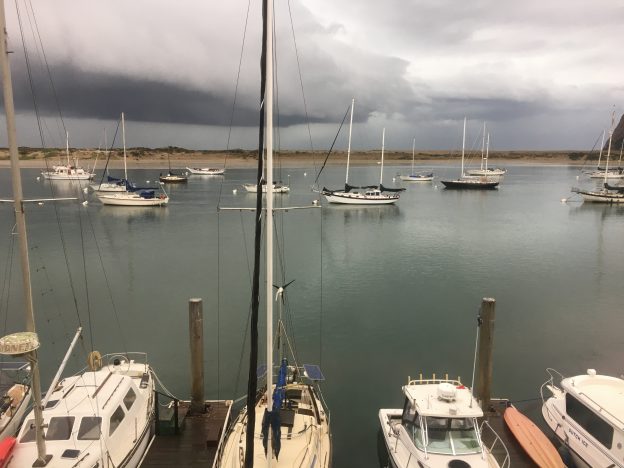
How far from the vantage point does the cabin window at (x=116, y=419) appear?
12.7 meters

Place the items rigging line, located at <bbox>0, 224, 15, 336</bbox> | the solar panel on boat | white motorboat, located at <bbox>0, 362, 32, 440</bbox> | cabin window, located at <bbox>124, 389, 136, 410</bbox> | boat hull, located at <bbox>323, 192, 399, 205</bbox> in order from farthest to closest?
boat hull, located at <bbox>323, 192, 399, 205</bbox>
rigging line, located at <bbox>0, 224, 15, 336</bbox>
the solar panel on boat
white motorboat, located at <bbox>0, 362, 32, 440</bbox>
cabin window, located at <bbox>124, 389, 136, 410</bbox>

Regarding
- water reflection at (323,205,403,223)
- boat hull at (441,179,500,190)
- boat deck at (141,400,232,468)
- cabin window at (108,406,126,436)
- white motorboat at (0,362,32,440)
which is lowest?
boat deck at (141,400,232,468)

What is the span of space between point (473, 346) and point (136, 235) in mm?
41494

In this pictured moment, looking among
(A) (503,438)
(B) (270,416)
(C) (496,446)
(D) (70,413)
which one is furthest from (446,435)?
(D) (70,413)

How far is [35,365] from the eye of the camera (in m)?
10.9

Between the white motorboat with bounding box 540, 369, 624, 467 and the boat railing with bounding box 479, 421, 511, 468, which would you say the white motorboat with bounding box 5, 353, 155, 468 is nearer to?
the boat railing with bounding box 479, 421, 511, 468

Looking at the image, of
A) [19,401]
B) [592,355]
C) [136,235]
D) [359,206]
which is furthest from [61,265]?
[359,206]

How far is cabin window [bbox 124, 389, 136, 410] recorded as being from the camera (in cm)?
1379

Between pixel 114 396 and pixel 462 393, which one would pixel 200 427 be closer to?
pixel 114 396

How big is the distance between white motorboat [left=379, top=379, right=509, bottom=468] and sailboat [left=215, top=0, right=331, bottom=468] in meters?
2.22

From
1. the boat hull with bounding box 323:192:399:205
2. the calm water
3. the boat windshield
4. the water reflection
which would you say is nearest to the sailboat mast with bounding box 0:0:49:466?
the calm water

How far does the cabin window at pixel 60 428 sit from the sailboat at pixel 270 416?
13.0 ft

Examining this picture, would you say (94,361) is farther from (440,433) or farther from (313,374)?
(440,433)

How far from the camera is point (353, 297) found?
3145cm
